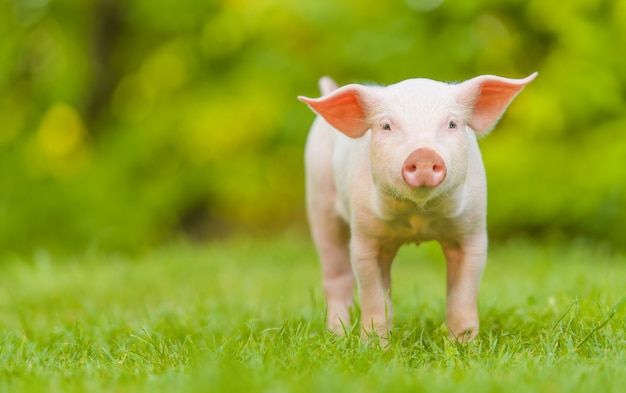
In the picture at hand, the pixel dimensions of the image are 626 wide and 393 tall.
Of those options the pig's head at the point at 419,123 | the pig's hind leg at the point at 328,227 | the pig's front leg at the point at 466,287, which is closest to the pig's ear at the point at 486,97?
the pig's head at the point at 419,123

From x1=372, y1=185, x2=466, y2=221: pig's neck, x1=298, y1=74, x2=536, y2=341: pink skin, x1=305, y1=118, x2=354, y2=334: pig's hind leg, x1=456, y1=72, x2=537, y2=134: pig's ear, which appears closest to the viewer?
x1=298, y1=74, x2=536, y2=341: pink skin

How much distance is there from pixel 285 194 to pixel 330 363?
9499 mm

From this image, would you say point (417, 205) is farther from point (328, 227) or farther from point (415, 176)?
point (328, 227)

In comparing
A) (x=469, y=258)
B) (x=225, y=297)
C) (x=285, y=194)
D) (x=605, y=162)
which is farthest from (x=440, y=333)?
(x=285, y=194)

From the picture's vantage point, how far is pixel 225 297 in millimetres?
6156

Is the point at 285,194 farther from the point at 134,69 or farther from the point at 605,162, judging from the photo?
the point at 605,162

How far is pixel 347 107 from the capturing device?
385 cm

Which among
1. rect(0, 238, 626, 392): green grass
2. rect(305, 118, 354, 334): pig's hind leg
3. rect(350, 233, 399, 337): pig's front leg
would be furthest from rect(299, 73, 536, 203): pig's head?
rect(305, 118, 354, 334): pig's hind leg

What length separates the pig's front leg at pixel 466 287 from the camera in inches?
154

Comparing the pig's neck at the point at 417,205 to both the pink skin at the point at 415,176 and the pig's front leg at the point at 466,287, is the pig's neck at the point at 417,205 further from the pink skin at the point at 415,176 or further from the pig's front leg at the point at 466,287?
the pig's front leg at the point at 466,287

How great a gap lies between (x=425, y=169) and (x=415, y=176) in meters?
0.04

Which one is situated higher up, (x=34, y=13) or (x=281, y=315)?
(x=34, y=13)

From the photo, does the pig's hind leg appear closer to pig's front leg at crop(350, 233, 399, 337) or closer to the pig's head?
pig's front leg at crop(350, 233, 399, 337)

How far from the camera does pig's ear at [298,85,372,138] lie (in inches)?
148
